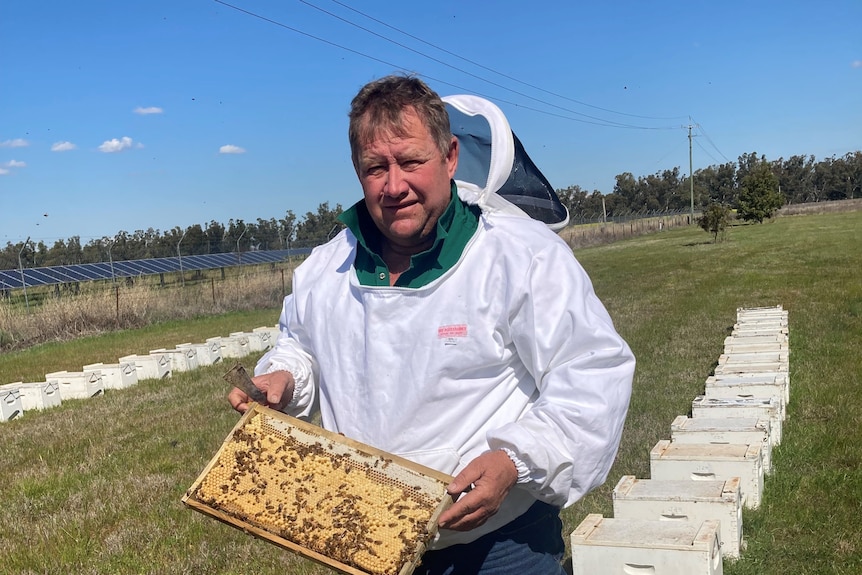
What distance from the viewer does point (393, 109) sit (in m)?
2.11

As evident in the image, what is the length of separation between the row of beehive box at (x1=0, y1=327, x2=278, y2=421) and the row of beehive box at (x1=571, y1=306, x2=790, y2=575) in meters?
7.62

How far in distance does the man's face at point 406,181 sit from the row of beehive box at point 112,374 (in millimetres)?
8656

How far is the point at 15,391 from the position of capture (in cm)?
949

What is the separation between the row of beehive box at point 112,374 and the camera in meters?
9.70

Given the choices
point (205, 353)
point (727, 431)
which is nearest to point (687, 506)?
point (727, 431)

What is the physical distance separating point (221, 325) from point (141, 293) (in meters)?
2.73

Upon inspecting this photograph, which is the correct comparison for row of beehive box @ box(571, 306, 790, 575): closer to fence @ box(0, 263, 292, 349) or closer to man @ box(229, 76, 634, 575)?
man @ box(229, 76, 634, 575)

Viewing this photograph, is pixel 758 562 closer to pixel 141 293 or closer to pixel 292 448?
pixel 292 448

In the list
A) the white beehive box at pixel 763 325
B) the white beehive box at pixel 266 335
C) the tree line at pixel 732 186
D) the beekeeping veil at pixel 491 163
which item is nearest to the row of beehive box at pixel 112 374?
the white beehive box at pixel 266 335

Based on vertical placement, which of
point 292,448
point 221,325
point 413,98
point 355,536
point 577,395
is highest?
point 413,98

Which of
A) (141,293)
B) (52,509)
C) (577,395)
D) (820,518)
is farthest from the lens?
(141,293)

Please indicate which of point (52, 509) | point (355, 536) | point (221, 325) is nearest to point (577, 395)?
point (355, 536)

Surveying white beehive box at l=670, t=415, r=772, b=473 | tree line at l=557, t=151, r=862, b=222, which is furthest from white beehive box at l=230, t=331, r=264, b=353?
tree line at l=557, t=151, r=862, b=222

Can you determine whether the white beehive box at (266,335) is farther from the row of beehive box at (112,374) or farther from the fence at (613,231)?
the fence at (613,231)
